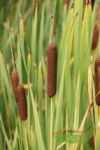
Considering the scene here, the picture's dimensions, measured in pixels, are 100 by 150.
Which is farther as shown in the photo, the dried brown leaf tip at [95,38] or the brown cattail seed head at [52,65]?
the dried brown leaf tip at [95,38]

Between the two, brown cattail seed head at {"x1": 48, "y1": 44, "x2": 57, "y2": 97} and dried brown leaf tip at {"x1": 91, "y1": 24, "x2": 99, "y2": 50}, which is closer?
brown cattail seed head at {"x1": 48, "y1": 44, "x2": 57, "y2": 97}

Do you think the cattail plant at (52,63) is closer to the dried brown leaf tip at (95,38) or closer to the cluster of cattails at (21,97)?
the cluster of cattails at (21,97)

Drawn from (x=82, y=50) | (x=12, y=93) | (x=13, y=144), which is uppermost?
(x=82, y=50)

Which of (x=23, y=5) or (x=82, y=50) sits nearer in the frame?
(x=82, y=50)

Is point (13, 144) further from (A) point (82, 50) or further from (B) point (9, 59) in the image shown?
(B) point (9, 59)

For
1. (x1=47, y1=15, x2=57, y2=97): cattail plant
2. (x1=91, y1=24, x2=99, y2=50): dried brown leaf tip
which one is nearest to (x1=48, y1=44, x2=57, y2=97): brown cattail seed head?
(x1=47, y1=15, x2=57, y2=97): cattail plant

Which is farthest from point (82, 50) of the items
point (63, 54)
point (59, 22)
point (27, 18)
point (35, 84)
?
point (27, 18)

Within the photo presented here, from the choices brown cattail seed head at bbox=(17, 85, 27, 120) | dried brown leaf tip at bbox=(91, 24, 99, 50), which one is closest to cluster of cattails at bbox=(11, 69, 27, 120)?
brown cattail seed head at bbox=(17, 85, 27, 120)

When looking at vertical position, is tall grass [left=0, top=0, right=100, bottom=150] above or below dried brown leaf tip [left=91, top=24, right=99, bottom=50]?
below

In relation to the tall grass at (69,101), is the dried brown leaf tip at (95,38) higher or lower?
higher

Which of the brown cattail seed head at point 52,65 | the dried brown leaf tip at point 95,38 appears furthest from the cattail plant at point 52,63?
the dried brown leaf tip at point 95,38

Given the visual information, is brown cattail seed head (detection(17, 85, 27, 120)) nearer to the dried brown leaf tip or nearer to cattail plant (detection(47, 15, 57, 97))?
cattail plant (detection(47, 15, 57, 97))
